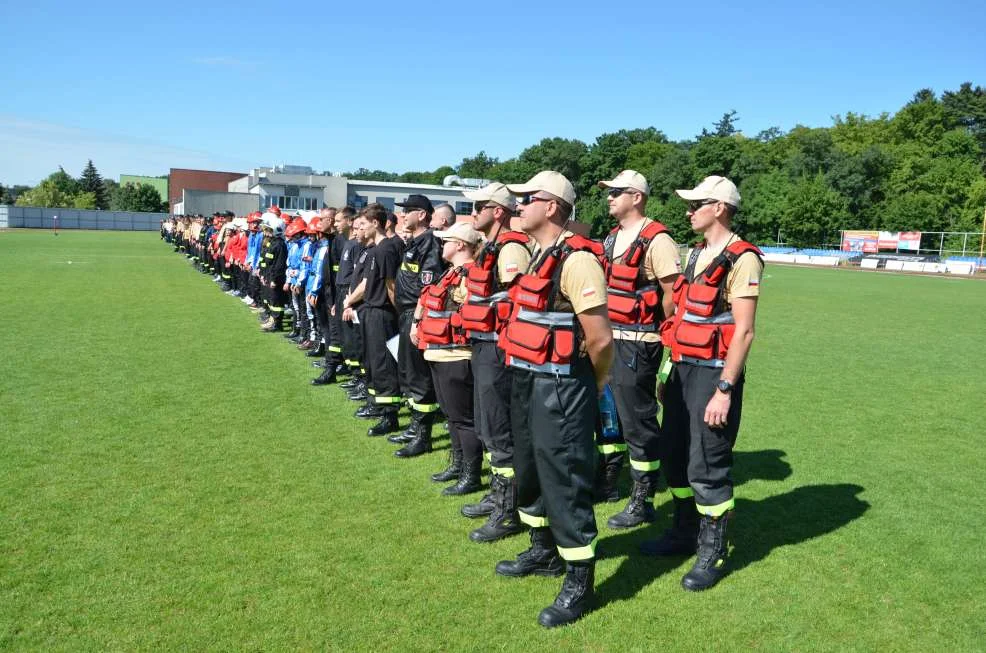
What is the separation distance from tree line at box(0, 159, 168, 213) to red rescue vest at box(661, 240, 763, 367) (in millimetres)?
98755

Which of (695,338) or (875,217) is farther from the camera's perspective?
(875,217)

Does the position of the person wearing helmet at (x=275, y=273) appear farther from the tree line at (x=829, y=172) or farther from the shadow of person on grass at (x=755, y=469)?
the tree line at (x=829, y=172)

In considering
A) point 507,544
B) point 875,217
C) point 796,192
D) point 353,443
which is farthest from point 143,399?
point 875,217

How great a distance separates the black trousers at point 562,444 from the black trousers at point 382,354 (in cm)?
350

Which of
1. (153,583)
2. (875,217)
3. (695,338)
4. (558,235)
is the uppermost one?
(875,217)

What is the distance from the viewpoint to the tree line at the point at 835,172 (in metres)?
61.6

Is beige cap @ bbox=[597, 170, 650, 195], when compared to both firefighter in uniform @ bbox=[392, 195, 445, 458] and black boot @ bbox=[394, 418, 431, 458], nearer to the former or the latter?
firefighter in uniform @ bbox=[392, 195, 445, 458]

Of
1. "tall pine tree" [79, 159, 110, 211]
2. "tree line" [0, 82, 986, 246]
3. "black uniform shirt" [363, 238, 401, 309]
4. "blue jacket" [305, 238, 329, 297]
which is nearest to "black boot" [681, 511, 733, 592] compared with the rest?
"black uniform shirt" [363, 238, 401, 309]

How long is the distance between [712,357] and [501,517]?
6.14ft

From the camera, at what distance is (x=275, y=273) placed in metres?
13.1

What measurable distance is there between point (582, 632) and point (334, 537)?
6.30 ft

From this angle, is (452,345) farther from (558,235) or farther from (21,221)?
(21,221)

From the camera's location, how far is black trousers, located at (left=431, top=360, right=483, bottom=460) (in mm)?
5730

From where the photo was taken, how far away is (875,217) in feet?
211
